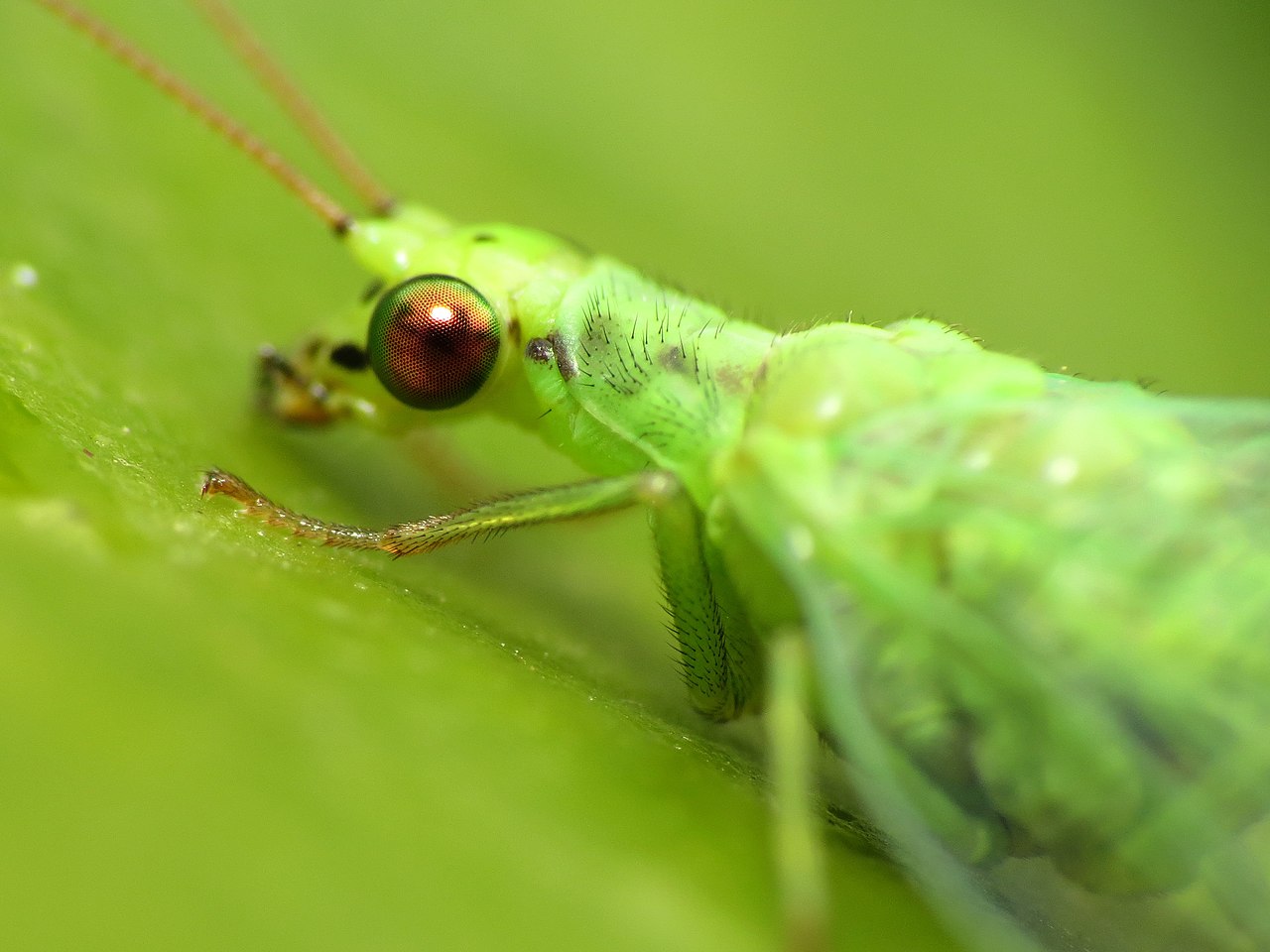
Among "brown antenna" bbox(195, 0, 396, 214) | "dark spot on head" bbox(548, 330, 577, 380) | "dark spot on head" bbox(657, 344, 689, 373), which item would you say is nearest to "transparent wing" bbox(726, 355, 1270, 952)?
"dark spot on head" bbox(657, 344, 689, 373)

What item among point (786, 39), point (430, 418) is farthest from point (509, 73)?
point (430, 418)

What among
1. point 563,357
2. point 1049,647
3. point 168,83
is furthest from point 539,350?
point 1049,647

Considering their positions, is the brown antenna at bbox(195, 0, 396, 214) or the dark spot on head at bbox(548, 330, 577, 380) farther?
the brown antenna at bbox(195, 0, 396, 214)

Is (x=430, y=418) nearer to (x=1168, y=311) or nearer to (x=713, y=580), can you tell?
(x=713, y=580)

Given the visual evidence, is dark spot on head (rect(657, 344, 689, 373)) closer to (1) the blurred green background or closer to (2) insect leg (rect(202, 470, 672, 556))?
(2) insect leg (rect(202, 470, 672, 556))

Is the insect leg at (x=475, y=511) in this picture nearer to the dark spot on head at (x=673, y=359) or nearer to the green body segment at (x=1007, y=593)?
the green body segment at (x=1007, y=593)
